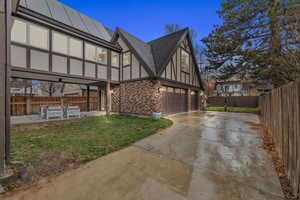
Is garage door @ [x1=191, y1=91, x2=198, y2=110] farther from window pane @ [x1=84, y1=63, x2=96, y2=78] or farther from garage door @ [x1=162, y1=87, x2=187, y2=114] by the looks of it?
window pane @ [x1=84, y1=63, x2=96, y2=78]

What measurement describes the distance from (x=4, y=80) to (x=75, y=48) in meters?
6.38

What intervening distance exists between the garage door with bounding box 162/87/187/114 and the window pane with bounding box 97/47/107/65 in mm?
5300

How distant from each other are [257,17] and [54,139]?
42.3ft

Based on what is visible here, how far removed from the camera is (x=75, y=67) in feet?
25.2

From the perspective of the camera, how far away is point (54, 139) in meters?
4.45

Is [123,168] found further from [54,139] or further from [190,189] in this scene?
[54,139]

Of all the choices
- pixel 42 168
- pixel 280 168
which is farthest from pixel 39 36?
pixel 280 168

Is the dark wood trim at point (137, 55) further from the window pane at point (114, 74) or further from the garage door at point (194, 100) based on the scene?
the garage door at point (194, 100)

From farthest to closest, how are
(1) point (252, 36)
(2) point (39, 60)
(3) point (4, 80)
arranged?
(1) point (252, 36)
(2) point (39, 60)
(3) point (4, 80)

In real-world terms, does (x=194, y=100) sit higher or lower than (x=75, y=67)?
lower

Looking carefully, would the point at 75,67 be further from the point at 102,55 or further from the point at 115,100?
the point at 115,100

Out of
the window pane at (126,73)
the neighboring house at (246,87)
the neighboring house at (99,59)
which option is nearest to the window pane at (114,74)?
the neighboring house at (99,59)

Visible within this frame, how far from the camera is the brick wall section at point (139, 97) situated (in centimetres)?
882

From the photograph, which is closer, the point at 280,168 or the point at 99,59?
the point at 280,168
